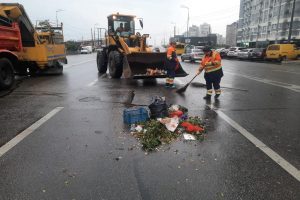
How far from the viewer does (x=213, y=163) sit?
4.19 meters

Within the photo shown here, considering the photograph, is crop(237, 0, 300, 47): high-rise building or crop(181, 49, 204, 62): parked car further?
crop(237, 0, 300, 47): high-rise building

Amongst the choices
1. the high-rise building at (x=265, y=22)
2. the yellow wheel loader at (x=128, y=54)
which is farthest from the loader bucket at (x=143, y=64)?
the high-rise building at (x=265, y=22)

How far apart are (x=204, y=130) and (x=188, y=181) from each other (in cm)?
217

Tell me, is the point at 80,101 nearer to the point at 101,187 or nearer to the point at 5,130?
the point at 5,130

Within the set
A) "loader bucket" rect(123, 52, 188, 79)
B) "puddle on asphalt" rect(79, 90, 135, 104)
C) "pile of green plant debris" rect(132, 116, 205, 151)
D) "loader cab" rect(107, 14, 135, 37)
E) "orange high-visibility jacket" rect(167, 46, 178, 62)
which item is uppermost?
"loader cab" rect(107, 14, 135, 37)

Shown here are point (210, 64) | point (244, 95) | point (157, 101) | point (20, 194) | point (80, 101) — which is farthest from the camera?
point (244, 95)

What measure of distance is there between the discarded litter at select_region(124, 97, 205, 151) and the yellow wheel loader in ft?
19.4

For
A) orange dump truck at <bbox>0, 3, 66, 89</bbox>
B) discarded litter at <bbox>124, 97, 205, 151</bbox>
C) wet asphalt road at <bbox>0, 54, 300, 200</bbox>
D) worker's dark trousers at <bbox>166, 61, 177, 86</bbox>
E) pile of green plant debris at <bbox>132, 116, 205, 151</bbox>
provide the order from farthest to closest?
worker's dark trousers at <bbox>166, 61, 177, 86</bbox> < orange dump truck at <bbox>0, 3, 66, 89</bbox> < discarded litter at <bbox>124, 97, 205, 151</bbox> < pile of green plant debris at <bbox>132, 116, 205, 151</bbox> < wet asphalt road at <bbox>0, 54, 300, 200</bbox>

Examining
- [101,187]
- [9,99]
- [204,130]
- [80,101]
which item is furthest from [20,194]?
[9,99]

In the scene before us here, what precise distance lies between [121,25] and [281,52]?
2213 cm

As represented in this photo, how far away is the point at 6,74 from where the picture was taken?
10.8 meters

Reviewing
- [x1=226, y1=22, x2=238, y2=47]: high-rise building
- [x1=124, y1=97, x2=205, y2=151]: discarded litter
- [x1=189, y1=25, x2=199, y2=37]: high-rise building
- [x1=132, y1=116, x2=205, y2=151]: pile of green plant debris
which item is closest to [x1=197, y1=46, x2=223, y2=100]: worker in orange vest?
[x1=124, y1=97, x2=205, y2=151]: discarded litter

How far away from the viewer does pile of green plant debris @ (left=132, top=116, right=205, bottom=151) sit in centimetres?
493

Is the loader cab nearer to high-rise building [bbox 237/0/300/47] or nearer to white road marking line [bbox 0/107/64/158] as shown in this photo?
white road marking line [bbox 0/107/64/158]
